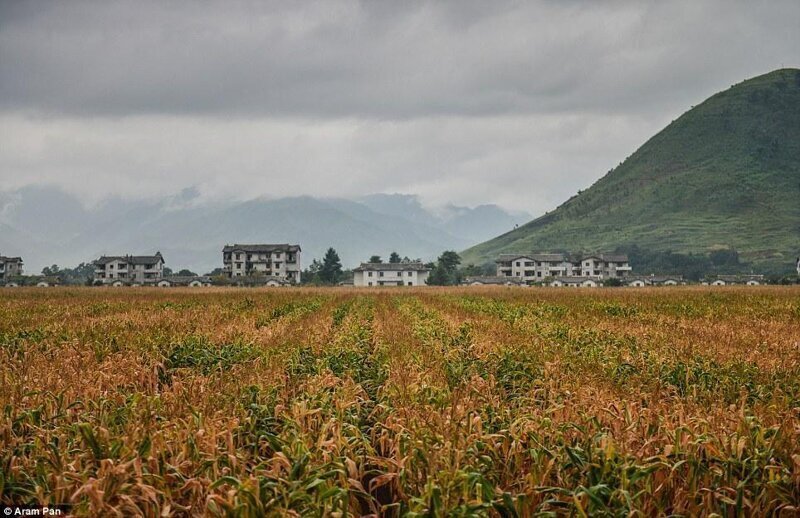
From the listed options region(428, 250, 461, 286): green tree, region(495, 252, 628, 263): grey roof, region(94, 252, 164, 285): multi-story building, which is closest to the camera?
region(428, 250, 461, 286): green tree

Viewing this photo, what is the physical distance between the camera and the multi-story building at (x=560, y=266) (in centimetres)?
17088

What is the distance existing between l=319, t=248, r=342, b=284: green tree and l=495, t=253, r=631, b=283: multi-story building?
51.0 m

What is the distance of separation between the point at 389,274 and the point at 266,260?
106ft

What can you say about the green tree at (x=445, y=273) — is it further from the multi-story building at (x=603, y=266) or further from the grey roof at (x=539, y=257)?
the multi-story building at (x=603, y=266)

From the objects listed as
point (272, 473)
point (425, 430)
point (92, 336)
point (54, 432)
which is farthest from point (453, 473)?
point (92, 336)

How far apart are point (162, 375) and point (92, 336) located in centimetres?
603

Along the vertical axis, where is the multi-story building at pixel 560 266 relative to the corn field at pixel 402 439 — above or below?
above

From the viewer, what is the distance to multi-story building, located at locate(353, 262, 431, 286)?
488 feet

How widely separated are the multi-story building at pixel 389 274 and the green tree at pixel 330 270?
18.5 ft

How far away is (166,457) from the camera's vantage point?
20.9 feet

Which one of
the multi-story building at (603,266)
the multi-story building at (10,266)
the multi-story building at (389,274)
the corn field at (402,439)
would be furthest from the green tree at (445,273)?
the corn field at (402,439)

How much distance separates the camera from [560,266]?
17088cm

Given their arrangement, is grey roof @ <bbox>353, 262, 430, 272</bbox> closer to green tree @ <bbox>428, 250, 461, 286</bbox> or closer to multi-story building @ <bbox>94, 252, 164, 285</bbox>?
green tree @ <bbox>428, 250, 461, 286</bbox>

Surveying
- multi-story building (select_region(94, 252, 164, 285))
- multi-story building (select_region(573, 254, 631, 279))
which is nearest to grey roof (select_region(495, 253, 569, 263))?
multi-story building (select_region(573, 254, 631, 279))
